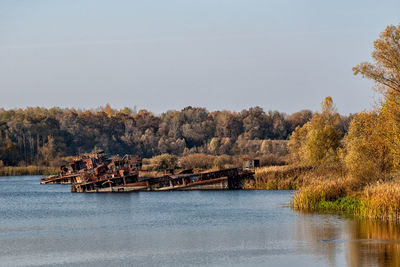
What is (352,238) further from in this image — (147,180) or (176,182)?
(147,180)

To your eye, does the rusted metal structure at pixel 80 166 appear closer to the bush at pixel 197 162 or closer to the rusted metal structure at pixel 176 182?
the rusted metal structure at pixel 176 182

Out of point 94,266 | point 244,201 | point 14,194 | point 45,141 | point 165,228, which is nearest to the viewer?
point 94,266

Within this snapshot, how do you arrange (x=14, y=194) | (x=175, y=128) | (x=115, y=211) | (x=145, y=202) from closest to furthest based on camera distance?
(x=115, y=211) → (x=145, y=202) → (x=14, y=194) → (x=175, y=128)

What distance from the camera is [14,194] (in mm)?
68562

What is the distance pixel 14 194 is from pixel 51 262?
44.8 meters

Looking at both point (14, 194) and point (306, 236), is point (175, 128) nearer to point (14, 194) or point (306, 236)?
point (14, 194)

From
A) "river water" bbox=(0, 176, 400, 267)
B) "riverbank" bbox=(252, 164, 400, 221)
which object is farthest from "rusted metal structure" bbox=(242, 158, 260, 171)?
"river water" bbox=(0, 176, 400, 267)

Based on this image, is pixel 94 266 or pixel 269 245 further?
pixel 269 245

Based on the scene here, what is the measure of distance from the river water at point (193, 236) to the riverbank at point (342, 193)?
0.90 m

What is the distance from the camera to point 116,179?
66.6 m

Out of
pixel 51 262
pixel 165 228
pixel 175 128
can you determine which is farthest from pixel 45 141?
pixel 51 262

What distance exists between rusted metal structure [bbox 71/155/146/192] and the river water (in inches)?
581

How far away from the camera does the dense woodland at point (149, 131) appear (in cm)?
13800

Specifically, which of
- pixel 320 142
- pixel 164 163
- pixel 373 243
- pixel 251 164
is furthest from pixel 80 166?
pixel 373 243
